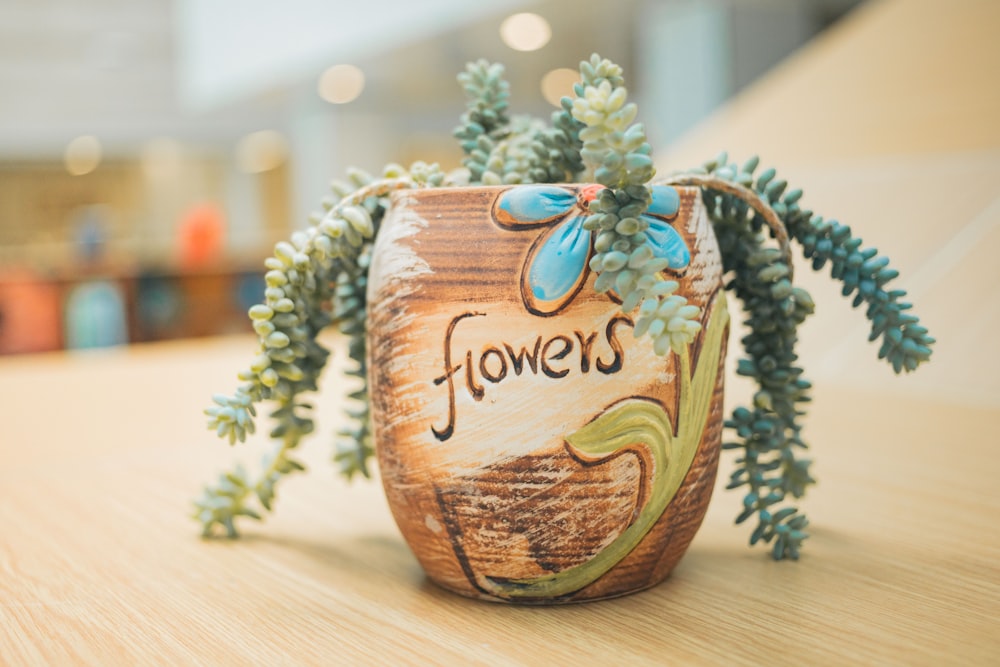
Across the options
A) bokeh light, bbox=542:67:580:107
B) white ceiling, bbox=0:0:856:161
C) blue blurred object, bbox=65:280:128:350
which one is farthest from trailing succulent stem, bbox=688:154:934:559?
bokeh light, bbox=542:67:580:107

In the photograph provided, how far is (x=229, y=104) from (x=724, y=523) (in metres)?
6.08

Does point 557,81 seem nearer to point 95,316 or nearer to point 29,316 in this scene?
point 95,316

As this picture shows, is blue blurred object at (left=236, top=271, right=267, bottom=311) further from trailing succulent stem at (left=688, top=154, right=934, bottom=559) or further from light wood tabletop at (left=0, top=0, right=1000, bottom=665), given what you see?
trailing succulent stem at (left=688, top=154, right=934, bottom=559)

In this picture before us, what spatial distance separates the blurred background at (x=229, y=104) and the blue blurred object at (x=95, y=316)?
0.01m

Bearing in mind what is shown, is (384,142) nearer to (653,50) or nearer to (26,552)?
(653,50)

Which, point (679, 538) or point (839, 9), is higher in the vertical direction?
point (839, 9)

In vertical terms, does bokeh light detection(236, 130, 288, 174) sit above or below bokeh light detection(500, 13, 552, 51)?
above

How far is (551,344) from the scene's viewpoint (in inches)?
17.2

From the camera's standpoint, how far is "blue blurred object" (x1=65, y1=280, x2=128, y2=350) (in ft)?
12.2

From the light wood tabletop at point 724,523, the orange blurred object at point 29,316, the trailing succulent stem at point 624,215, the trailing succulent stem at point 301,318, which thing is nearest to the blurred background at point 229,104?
the orange blurred object at point 29,316

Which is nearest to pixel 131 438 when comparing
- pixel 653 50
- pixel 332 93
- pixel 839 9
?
pixel 653 50

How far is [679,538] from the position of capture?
485 mm

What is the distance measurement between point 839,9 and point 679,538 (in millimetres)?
3666

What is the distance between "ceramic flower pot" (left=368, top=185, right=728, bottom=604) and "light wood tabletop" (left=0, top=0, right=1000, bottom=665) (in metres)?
0.04
